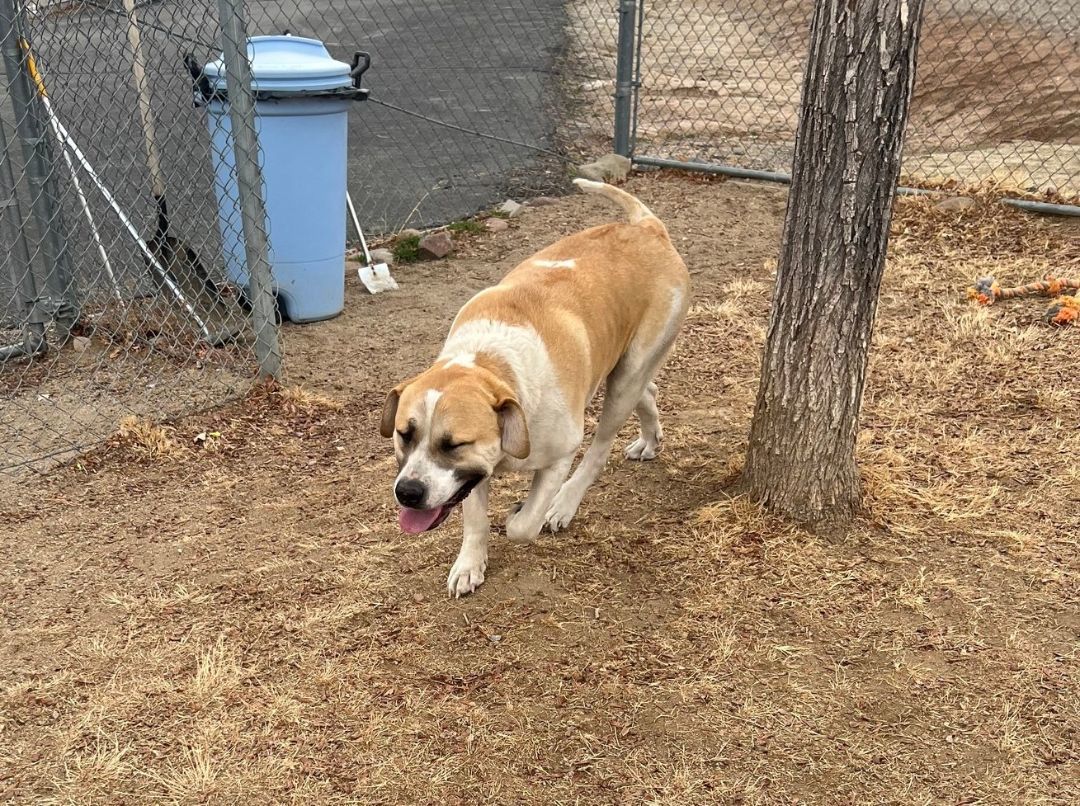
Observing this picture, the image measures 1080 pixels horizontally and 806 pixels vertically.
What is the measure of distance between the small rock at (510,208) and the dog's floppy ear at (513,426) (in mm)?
5010

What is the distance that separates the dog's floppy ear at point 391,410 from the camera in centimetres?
300

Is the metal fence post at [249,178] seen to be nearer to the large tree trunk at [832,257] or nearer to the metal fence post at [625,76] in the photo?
the large tree trunk at [832,257]

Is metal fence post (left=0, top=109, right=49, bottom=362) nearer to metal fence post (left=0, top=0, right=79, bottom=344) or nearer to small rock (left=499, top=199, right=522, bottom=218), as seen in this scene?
metal fence post (left=0, top=0, right=79, bottom=344)

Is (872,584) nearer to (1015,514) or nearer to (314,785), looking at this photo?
(1015,514)

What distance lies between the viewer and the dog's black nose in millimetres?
2809

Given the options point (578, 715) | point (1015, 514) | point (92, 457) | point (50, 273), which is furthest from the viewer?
point (50, 273)

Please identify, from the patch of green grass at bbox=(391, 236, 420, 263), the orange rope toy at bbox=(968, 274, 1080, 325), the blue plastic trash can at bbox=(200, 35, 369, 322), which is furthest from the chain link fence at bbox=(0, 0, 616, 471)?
the orange rope toy at bbox=(968, 274, 1080, 325)

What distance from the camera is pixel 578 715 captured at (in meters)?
2.85

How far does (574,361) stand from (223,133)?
3098 millimetres

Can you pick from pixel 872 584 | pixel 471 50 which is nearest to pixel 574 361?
pixel 872 584

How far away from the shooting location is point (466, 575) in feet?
11.1

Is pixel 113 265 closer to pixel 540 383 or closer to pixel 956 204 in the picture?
pixel 540 383

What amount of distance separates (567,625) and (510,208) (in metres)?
5.14

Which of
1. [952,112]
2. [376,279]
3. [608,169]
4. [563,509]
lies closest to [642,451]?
[563,509]
